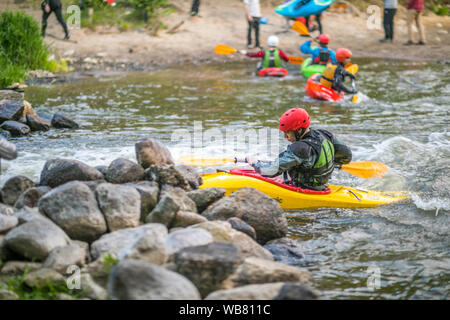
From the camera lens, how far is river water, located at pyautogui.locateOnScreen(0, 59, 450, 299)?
12.5ft

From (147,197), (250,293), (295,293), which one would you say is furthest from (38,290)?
(295,293)

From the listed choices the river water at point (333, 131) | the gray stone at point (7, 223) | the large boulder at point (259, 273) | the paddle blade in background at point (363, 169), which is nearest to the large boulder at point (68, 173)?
the gray stone at point (7, 223)

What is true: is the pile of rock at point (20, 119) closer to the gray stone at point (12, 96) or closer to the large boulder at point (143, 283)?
the gray stone at point (12, 96)

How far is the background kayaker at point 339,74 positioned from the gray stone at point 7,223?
6.89 m

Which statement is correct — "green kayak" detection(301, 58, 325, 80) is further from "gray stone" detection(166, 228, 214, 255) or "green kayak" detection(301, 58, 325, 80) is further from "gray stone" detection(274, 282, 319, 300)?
"gray stone" detection(274, 282, 319, 300)

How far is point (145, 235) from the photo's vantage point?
10.5 ft

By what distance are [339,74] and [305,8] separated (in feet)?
14.8

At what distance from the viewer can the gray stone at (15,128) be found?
23.6 feet

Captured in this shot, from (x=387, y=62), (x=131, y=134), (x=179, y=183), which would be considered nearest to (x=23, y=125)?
(x=131, y=134)

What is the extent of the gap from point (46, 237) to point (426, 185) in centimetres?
397

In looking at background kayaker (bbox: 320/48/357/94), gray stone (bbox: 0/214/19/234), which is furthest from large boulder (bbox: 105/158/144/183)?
background kayaker (bbox: 320/48/357/94)

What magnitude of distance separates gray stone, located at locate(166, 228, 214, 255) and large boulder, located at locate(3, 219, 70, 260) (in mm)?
722

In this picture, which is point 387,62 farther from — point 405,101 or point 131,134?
point 131,134

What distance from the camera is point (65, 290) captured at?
3117 millimetres
